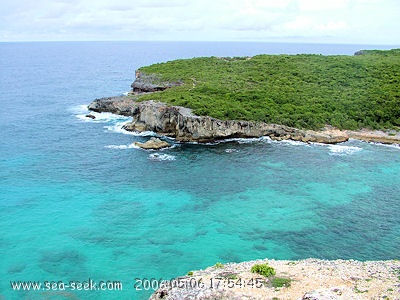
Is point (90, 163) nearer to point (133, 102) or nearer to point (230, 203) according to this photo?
point (230, 203)

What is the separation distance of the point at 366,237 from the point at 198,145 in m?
42.1

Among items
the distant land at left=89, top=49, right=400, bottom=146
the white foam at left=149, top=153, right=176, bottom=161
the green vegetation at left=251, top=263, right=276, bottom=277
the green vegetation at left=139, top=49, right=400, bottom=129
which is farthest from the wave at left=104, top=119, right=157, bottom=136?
the green vegetation at left=251, top=263, right=276, bottom=277

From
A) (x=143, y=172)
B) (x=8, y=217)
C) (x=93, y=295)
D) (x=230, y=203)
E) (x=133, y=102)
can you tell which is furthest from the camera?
(x=133, y=102)

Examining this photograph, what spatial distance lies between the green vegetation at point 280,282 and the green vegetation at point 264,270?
0.81 m

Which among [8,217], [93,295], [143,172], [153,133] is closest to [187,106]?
[153,133]

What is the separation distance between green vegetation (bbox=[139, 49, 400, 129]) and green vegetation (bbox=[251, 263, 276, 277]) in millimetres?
55656

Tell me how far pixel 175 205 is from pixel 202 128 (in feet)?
102

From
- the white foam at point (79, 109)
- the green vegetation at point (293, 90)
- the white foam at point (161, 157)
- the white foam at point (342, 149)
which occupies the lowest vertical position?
the white foam at point (161, 157)

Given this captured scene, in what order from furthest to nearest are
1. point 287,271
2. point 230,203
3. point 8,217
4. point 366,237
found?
point 230,203 < point 8,217 < point 366,237 < point 287,271

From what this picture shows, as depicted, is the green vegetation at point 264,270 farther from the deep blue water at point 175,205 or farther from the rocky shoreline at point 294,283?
the deep blue water at point 175,205

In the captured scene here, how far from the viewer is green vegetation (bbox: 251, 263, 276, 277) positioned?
3497 centimetres

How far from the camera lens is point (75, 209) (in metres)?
56.7

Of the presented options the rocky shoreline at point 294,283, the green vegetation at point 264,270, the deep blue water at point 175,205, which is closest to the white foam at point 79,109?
the deep blue water at point 175,205

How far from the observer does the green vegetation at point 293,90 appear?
94125 mm
